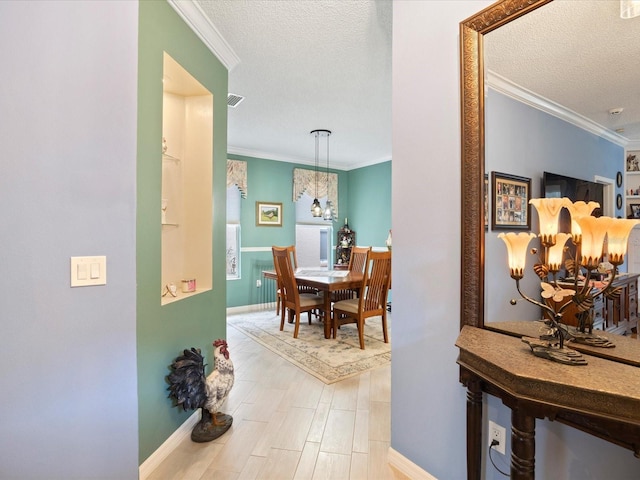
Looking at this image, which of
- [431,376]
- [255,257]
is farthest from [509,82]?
[255,257]

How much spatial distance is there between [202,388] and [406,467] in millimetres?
1225

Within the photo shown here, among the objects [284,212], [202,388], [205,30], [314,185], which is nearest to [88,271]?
[202,388]

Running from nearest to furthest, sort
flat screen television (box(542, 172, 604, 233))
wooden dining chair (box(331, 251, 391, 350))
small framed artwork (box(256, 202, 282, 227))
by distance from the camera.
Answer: flat screen television (box(542, 172, 604, 233))
wooden dining chair (box(331, 251, 391, 350))
small framed artwork (box(256, 202, 282, 227))

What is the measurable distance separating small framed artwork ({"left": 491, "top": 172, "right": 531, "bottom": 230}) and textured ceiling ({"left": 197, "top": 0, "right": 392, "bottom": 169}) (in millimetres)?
1446

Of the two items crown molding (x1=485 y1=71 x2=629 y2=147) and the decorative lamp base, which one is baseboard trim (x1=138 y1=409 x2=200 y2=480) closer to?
the decorative lamp base

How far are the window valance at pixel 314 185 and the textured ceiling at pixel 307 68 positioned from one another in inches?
44.0

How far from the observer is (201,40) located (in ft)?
6.98

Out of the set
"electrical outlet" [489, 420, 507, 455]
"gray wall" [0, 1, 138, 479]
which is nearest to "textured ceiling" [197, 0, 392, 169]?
"gray wall" [0, 1, 138, 479]

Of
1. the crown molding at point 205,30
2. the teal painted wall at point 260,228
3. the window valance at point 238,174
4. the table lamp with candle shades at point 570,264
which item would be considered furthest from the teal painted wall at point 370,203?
the table lamp with candle shades at point 570,264

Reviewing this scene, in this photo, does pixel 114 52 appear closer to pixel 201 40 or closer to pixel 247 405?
pixel 201 40

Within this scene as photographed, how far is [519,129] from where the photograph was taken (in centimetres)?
120

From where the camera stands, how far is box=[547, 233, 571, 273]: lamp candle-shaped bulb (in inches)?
40.4

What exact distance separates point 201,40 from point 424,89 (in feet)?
5.33

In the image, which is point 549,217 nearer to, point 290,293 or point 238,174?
point 290,293
